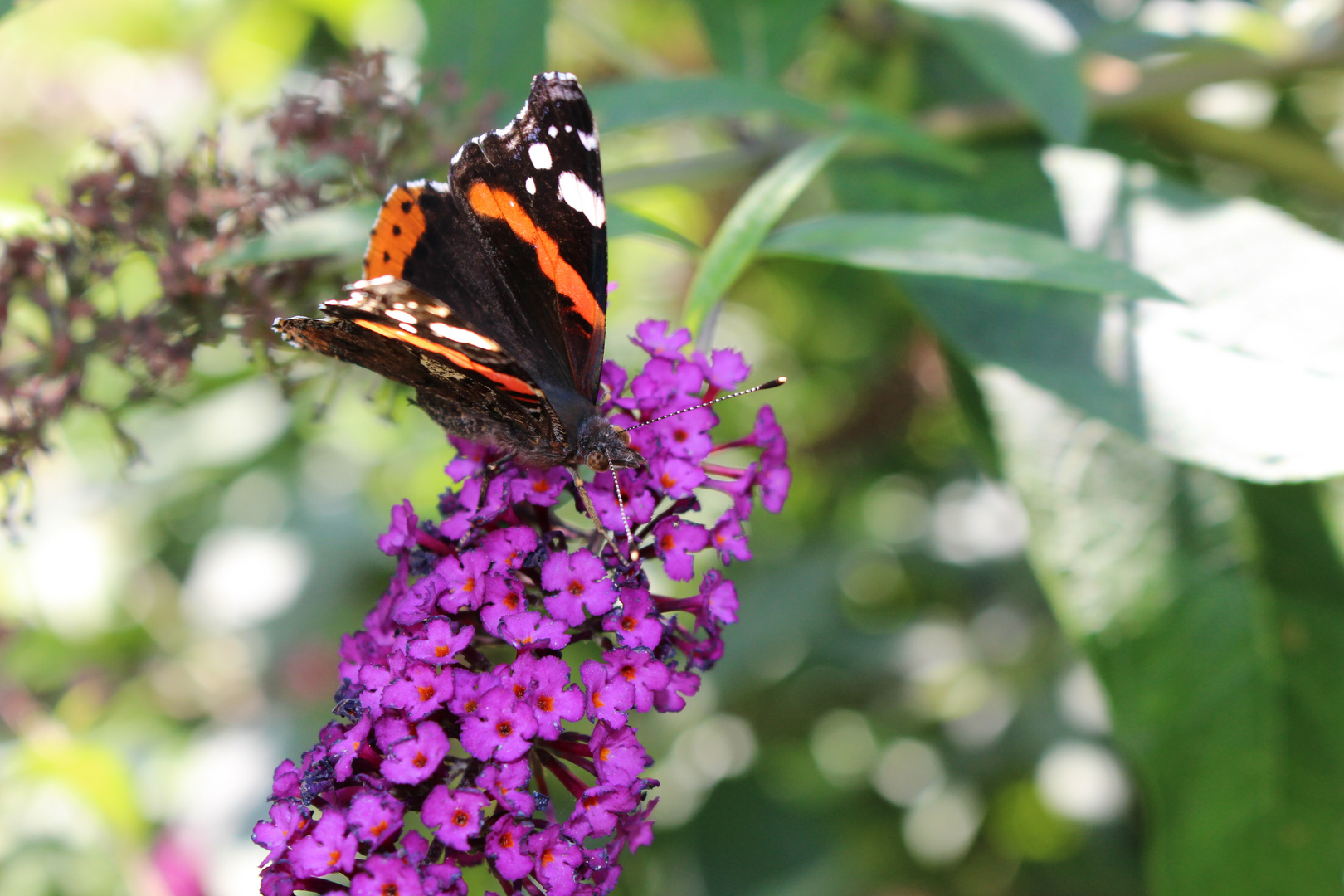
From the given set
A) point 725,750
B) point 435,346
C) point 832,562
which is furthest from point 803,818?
point 435,346

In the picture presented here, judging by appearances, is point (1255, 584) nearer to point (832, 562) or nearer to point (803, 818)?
point (832, 562)

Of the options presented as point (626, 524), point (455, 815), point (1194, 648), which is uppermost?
point (626, 524)

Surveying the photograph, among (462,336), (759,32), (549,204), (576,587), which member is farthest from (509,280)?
(759,32)

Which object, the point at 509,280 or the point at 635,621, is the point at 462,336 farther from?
the point at 635,621

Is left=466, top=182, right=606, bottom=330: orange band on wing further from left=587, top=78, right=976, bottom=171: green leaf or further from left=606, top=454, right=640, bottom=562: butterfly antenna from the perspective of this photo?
left=587, top=78, right=976, bottom=171: green leaf

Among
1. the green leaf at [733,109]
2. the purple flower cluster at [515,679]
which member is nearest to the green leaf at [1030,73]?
the green leaf at [733,109]

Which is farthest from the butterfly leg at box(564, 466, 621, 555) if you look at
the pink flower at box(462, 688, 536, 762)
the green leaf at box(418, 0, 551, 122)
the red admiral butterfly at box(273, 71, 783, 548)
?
the green leaf at box(418, 0, 551, 122)
